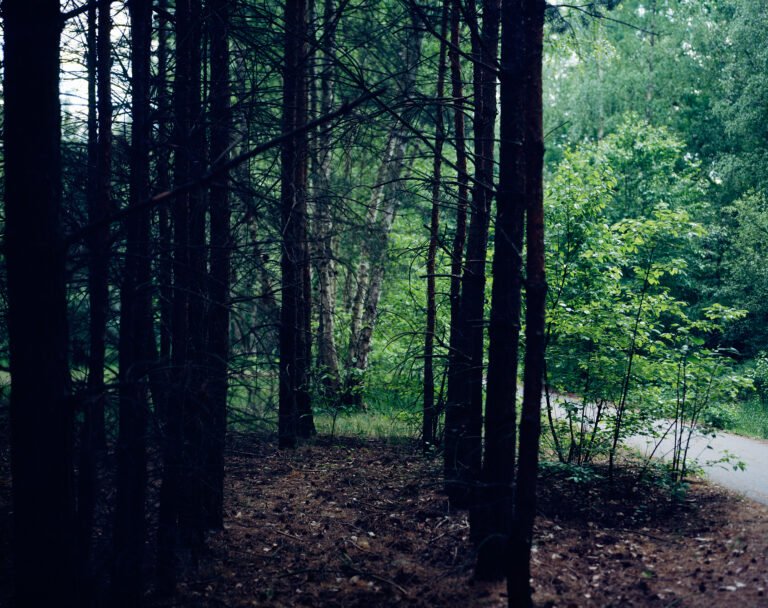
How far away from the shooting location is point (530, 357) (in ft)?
15.3

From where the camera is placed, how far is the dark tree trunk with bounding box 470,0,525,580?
17.3 feet

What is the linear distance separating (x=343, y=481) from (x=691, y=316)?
711 inches

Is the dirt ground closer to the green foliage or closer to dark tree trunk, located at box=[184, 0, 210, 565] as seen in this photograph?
dark tree trunk, located at box=[184, 0, 210, 565]

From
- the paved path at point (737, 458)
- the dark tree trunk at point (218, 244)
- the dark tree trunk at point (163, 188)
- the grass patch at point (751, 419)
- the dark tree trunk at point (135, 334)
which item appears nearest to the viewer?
the dark tree trunk at point (135, 334)

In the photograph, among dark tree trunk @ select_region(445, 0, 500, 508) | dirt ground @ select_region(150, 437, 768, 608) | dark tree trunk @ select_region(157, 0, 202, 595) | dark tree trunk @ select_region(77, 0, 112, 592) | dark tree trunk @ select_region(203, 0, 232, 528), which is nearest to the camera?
dark tree trunk @ select_region(77, 0, 112, 592)

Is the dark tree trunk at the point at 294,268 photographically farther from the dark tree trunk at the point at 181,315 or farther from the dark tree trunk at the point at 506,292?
the dark tree trunk at the point at 506,292

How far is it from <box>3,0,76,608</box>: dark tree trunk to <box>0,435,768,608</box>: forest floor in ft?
7.14

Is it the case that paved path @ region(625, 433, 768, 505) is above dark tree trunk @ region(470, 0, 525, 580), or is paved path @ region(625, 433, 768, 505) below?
below

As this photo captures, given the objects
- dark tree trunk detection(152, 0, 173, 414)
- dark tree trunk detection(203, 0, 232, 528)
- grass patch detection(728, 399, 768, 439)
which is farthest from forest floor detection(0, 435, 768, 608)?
grass patch detection(728, 399, 768, 439)

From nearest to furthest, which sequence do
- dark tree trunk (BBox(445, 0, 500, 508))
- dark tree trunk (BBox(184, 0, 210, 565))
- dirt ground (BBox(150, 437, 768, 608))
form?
dirt ground (BBox(150, 437, 768, 608)) → dark tree trunk (BBox(184, 0, 210, 565)) → dark tree trunk (BBox(445, 0, 500, 508))

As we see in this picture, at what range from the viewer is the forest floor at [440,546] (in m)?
5.63

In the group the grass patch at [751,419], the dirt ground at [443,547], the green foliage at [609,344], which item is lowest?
the grass patch at [751,419]

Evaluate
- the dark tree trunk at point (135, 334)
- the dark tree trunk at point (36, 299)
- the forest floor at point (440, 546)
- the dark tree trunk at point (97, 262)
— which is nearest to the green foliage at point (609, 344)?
the forest floor at point (440, 546)

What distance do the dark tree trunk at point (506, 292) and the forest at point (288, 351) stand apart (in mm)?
28
